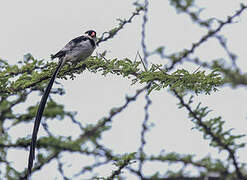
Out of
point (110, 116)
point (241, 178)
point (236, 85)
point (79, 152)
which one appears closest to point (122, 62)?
point (79, 152)

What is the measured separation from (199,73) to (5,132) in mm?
1659

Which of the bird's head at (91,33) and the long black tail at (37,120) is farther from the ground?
the bird's head at (91,33)

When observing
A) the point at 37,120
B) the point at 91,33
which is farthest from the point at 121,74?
the point at 91,33

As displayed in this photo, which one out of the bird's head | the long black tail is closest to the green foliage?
the long black tail

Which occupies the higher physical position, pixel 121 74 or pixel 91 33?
pixel 91 33

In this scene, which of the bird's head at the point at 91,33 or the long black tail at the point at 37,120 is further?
the bird's head at the point at 91,33

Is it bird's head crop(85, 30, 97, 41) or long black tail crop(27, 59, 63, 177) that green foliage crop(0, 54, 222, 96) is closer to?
long black tail crop(27, 59, 63, 177)

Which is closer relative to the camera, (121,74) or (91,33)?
(121,74)

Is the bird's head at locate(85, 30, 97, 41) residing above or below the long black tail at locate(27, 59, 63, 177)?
above

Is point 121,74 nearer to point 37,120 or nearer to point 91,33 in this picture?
point 37,120

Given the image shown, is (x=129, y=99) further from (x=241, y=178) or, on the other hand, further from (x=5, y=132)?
(x=5, y=132)

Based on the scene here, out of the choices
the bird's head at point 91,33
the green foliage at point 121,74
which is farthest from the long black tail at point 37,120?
the bird's head at point 91,33

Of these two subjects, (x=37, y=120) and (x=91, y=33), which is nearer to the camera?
(x=37, y=120)

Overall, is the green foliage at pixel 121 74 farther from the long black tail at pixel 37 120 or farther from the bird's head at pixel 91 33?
the bird's head at pixel 91 33
